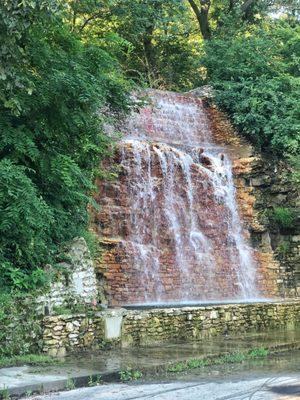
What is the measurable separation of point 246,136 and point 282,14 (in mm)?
10565

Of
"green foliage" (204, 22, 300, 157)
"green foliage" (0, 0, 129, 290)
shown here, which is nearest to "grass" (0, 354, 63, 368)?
"green foliage" (0, 0, 129, 290)

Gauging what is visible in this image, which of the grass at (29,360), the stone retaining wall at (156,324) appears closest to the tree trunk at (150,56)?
the stone retaining wall at (156,324)

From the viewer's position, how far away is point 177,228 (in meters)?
14.9

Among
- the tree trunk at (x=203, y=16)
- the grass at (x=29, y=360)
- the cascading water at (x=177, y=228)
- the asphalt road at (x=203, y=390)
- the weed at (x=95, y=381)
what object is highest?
the tree trunk at (x=203, y=16)

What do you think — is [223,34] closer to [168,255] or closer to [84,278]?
[168,255]

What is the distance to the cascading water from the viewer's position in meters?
13.7

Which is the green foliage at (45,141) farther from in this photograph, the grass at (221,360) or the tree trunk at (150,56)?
the tree trunk at (150,56)

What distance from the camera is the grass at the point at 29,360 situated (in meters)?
8.19

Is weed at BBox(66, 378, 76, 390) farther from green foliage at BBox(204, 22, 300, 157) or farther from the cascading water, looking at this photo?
green foliage at BBox(204, 22, 300, 157)

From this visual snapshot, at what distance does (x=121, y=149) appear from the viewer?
49.1ft

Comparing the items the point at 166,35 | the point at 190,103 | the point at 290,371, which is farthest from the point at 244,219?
the point at 166,35

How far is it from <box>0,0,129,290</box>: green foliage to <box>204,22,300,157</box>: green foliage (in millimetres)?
8077

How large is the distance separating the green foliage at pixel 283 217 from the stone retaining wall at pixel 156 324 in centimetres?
413

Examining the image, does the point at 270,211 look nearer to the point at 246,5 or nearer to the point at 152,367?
the point at 152,367
